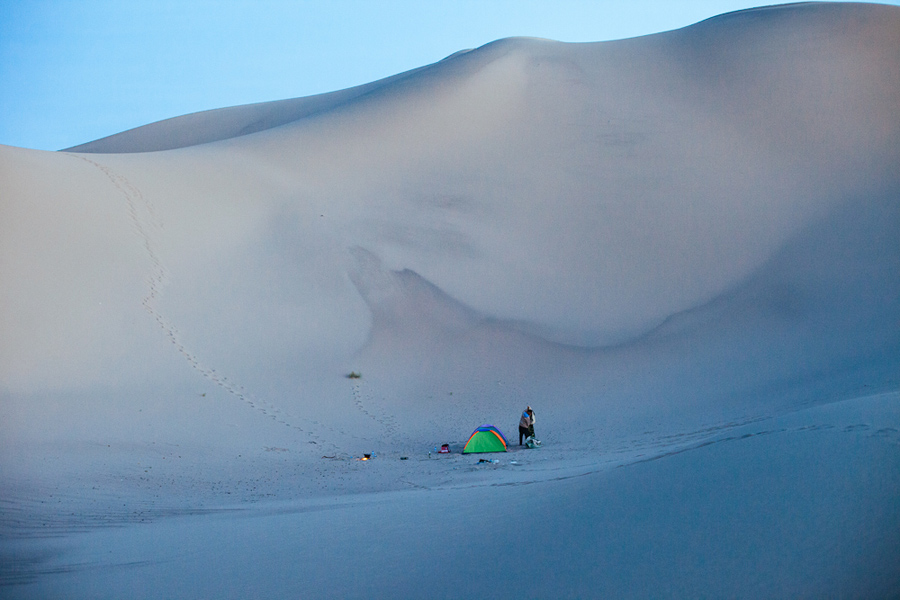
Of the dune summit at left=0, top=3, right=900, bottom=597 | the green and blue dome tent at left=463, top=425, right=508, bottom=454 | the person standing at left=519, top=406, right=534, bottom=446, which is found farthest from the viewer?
the person standing at left=519, top=406, right=534, bottom=446

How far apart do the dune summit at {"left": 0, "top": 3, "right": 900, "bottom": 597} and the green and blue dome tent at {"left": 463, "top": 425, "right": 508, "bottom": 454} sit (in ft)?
2.23

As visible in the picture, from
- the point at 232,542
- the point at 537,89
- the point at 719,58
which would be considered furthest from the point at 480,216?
the point at 232,542

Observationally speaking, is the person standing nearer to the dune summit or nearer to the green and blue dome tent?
the green and blue dome tent

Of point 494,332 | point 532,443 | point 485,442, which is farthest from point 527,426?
point 494,332

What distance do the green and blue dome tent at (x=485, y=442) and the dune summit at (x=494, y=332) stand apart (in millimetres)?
680

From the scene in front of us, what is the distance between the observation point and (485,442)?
35.7 ft

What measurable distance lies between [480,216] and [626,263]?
4.27m

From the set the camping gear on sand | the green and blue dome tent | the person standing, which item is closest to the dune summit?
the camping gear on sand

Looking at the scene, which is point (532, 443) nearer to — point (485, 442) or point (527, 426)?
point (527, 426)

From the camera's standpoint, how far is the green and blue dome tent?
10.8 metres

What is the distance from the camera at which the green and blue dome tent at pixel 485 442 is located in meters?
10.8

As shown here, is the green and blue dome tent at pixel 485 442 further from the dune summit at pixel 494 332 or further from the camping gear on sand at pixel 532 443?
the dune summit at pixel 494 332

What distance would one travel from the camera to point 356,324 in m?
15.0

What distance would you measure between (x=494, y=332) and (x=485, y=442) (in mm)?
4650
